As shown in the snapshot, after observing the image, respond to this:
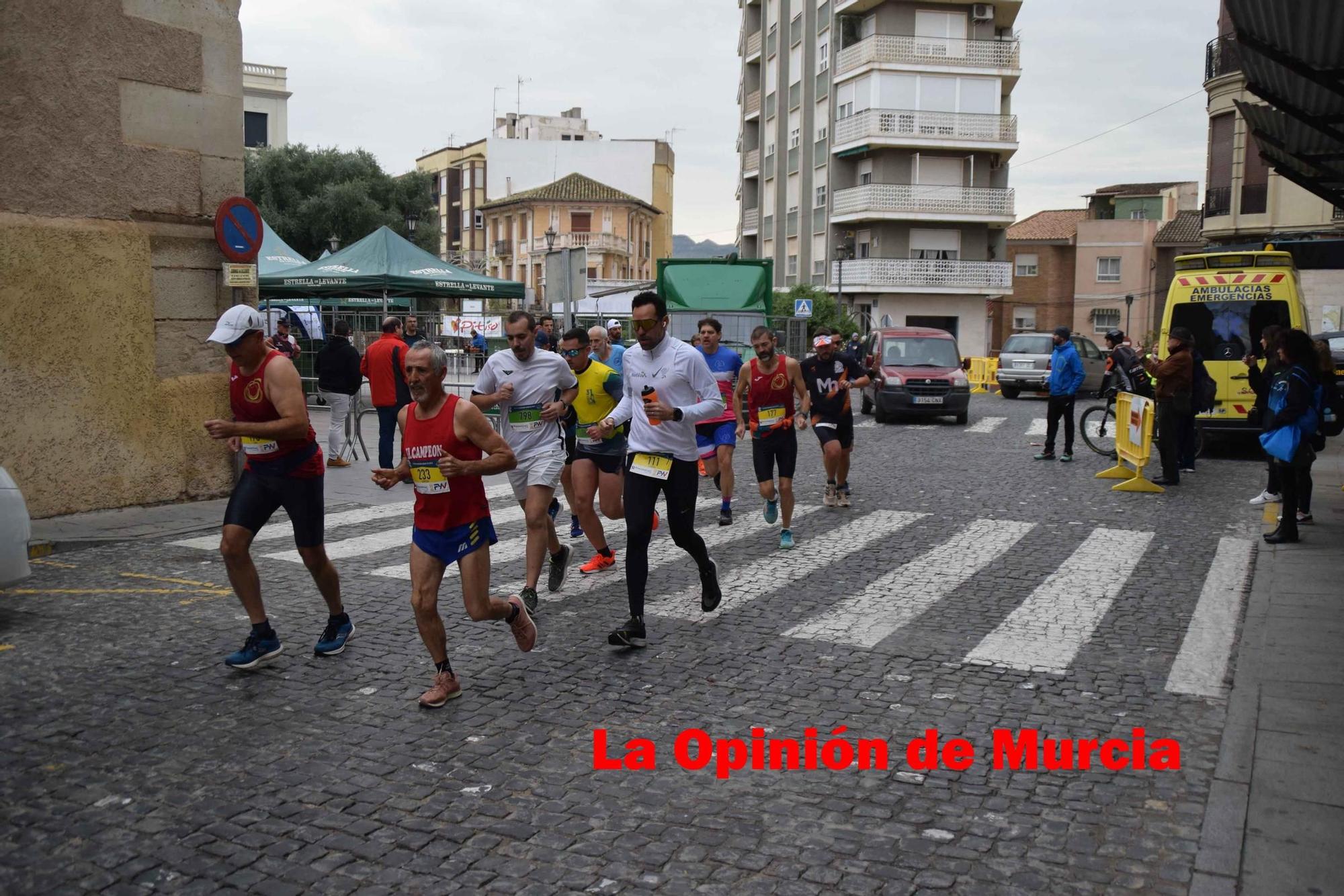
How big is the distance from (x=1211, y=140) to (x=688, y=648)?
1470 inches

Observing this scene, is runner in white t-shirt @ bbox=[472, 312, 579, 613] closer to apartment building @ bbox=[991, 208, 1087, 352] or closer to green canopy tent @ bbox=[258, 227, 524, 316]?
green canopy tent @ bbox=[258, 227, 524, 316]

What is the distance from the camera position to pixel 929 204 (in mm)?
51812

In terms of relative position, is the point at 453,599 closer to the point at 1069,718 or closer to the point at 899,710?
the point at 899,710

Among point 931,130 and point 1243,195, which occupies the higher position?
point 931,130

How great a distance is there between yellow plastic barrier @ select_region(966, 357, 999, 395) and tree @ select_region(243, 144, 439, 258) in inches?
965

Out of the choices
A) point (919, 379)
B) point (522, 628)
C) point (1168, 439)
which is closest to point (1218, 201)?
point (919, 379)

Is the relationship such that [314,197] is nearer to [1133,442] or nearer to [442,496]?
[1133,442]

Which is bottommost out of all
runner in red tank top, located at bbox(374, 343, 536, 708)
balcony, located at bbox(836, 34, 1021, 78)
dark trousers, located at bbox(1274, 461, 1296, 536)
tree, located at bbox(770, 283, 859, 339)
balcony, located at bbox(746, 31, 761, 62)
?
dark trousers, located at bbox(1274, 461, 1296, 536)

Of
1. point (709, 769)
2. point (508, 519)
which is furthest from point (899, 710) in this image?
point (508, 519)

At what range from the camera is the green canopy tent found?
21.2 m

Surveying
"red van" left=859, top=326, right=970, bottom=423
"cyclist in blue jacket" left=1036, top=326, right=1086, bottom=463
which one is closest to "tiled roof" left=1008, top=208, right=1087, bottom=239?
"red van" left=859, top=326, right=970, bottom=423

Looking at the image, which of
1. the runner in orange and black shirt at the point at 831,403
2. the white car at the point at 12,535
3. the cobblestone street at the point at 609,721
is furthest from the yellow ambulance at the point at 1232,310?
the white car at the point at 12,535

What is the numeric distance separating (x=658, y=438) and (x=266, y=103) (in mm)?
78422

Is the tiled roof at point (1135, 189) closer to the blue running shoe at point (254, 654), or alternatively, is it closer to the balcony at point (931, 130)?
the balcony at point (931, 130)
